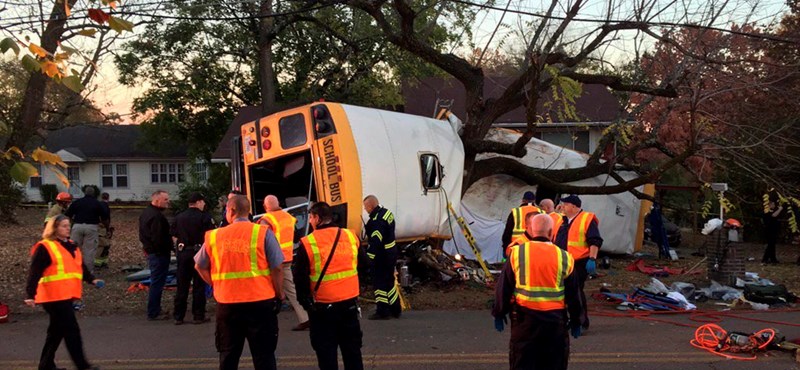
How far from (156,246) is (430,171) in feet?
15.1

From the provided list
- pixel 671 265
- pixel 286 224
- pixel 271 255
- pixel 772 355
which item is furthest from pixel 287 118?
pixel 671 265

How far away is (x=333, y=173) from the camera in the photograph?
9.92m

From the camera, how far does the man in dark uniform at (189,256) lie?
847cm

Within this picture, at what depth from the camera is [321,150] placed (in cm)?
1005

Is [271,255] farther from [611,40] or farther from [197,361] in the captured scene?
[611,40]

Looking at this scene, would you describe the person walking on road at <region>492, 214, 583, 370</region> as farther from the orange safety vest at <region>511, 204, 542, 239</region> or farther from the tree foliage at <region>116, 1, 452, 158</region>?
the tree foliage at <region>116, 1, 452, 158</region>

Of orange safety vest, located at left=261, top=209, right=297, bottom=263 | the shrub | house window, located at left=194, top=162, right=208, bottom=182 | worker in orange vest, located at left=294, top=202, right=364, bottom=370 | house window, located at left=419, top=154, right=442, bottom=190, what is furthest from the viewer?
the shrub

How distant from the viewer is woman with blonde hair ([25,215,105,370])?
6.13m

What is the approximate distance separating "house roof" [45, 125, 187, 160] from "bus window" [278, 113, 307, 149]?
28.1 meters

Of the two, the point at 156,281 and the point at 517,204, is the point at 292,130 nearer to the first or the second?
the point at 156,281

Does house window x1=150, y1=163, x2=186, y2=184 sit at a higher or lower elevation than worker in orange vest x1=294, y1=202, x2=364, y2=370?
higher

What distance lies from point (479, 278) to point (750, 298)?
4.10 metres

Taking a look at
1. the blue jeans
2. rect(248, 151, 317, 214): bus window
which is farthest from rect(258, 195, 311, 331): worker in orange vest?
rect(248, 151, 317, 214): bus window

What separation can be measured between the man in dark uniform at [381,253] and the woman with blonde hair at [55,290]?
3567 millimetres
